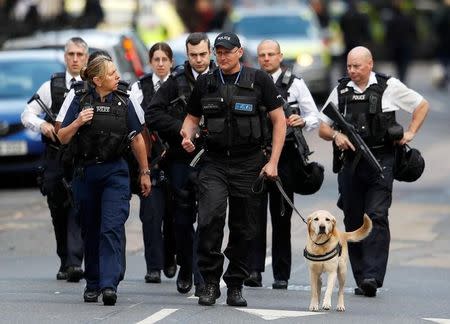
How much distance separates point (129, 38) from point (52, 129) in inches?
390

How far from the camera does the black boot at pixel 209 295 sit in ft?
37.9

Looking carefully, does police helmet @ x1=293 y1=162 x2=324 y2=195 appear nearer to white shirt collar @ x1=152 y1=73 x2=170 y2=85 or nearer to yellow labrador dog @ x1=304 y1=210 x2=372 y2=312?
white shirt collar @ x1=152 y1=73 x2=170 y2=85

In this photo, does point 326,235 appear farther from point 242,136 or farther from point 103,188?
point 103,188

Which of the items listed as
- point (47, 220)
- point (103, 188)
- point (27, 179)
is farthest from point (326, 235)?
point (27, 179)

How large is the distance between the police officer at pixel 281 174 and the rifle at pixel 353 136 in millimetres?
534

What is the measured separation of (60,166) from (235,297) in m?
2.34

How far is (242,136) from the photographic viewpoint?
449 inches

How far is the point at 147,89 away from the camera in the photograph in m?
13.1

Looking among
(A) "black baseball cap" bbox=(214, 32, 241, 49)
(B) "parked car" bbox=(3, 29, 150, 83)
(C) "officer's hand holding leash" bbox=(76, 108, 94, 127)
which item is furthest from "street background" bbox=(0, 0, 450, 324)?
(B) "parked car" bbox=(3, 29, 150, 83)

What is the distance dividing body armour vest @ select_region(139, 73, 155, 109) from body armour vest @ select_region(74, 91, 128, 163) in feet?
4.19

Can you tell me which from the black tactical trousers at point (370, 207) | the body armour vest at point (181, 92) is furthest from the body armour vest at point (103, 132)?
the black tactical trousers at point (370, 207)

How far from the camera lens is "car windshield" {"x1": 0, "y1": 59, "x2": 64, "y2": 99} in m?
21.4

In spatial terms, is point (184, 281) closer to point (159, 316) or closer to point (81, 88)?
point (159, 316)

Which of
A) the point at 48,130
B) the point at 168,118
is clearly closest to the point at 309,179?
the point at 168,118
